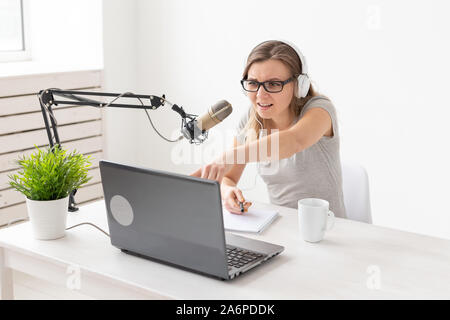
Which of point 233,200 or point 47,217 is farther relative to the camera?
point 233,200

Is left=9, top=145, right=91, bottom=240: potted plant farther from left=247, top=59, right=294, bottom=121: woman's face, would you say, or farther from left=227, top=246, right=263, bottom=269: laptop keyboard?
left=247, top=59, right=294, bottom=121: woman's face

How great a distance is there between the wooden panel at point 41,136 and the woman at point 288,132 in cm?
146

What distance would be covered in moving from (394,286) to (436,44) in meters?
1.76

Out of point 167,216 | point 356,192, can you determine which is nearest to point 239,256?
point 167,216

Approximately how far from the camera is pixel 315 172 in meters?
2.16

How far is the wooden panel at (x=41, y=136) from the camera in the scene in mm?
3180

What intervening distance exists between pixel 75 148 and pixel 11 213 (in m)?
0.48

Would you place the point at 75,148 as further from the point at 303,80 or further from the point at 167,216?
the point at 167,216

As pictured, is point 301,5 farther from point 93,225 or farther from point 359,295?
point 359,295

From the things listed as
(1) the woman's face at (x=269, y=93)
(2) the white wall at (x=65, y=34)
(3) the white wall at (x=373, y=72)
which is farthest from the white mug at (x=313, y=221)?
(2) the white wall at (x=65, y=34)

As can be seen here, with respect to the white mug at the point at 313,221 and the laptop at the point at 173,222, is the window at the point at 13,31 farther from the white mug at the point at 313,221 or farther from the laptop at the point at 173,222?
the white mug at the point at 313,221

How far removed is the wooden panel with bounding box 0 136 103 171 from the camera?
3.18 m

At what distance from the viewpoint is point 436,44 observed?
287 centimetres
